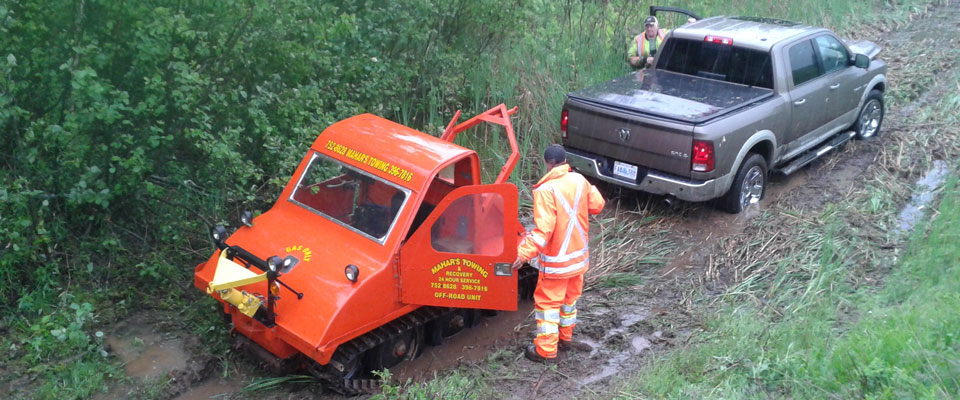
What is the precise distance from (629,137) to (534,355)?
281cm

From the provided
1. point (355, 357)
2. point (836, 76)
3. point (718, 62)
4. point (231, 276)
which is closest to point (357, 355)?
point (355, 357)

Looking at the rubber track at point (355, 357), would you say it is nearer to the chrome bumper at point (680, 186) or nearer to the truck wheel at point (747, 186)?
the chrome bumper at point (680, 186)

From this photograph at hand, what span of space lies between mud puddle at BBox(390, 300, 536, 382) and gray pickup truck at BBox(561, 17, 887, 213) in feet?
6.62

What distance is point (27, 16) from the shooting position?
584 centimetres

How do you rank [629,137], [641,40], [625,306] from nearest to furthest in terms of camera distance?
[625,306] < [629,137] < [641,40]

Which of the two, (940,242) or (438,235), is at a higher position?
(438,235)

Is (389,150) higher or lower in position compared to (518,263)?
higher

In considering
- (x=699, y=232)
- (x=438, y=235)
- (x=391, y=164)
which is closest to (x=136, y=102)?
(x=391, y=164)

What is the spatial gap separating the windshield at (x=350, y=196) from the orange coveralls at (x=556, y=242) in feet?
3.39

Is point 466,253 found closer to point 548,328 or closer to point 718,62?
point 548,328

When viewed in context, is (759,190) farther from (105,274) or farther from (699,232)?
(105,274)

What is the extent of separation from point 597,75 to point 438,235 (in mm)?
5866

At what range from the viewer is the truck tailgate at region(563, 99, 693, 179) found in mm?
7598

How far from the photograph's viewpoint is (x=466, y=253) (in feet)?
19.0
